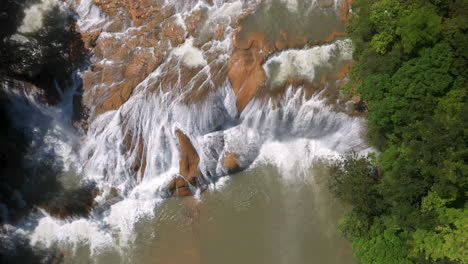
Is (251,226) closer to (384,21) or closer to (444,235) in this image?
(444,235)

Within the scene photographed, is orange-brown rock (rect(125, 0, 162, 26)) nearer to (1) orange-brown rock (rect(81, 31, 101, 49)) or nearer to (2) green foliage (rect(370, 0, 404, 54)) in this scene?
(1) orange-brown rock (rect(81, 31, 101, 49))

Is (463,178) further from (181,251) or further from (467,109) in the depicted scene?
(181,251)

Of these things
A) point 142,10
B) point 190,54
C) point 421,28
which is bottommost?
point 421,28

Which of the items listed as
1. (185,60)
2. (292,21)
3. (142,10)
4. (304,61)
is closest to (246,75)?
(304,61)

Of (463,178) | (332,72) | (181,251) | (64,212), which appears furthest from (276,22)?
(64,212)

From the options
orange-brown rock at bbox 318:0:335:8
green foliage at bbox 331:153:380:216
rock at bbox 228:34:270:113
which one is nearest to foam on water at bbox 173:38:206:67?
rock at bbox 228:34:270:113

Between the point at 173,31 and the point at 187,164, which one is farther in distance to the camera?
the point at 173,31

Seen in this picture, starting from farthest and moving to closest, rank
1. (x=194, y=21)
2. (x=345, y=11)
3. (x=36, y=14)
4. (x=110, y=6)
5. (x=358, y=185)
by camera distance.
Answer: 1. (x=36, y=14)
2. (x=110, y=6)
3. (x=194, y=21)
4. (x=345, y=11)
5. (x=358, y=185)
